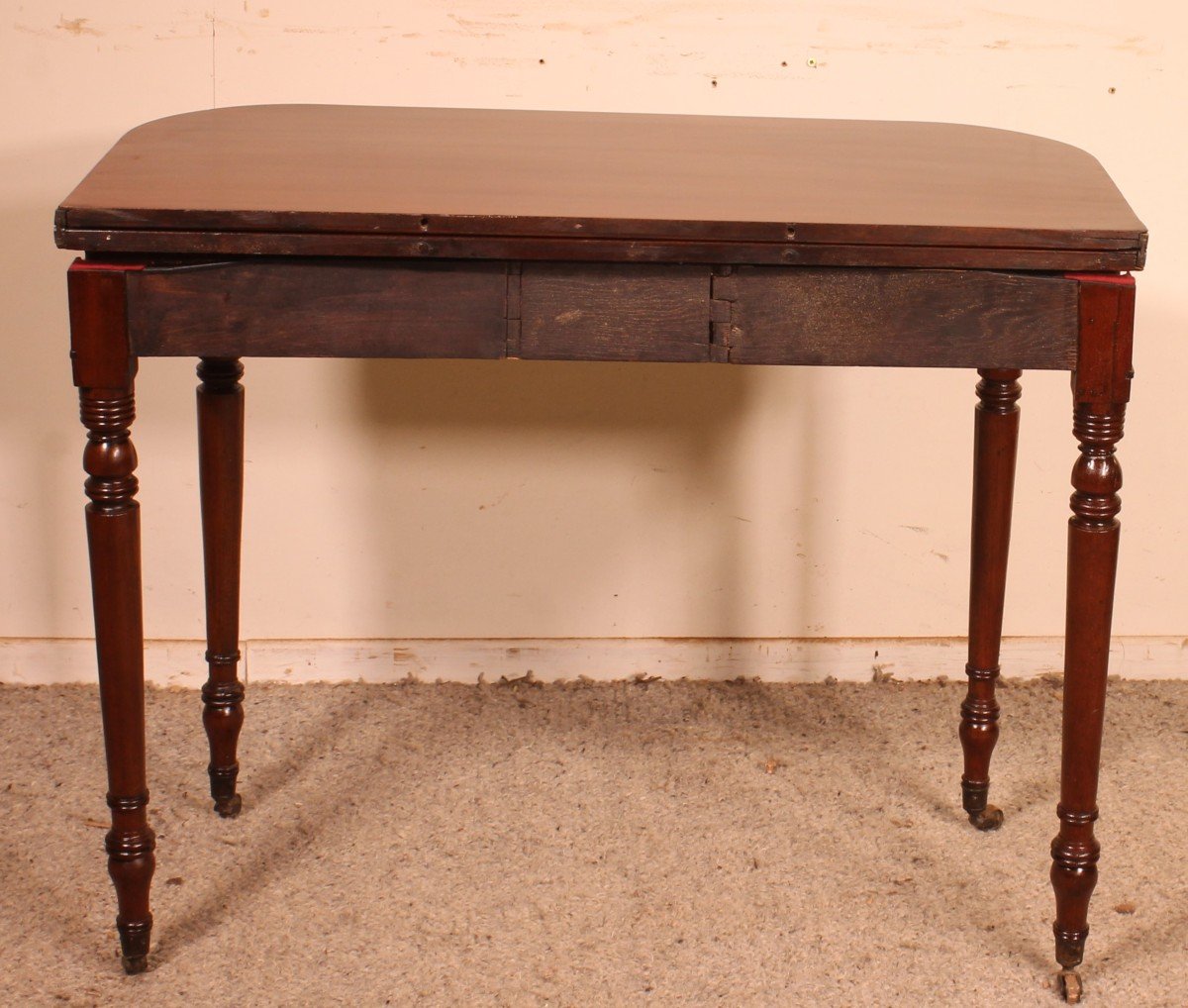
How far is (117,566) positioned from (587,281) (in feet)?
1.68

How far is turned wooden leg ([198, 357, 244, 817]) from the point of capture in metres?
1.71

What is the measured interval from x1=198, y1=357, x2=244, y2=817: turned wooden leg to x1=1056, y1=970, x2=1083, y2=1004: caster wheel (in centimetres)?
97

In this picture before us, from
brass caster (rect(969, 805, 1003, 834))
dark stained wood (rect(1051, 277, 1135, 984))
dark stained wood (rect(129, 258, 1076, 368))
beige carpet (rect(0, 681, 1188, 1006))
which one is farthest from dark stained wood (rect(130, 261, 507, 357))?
brass caster (rect(969, 805, 1003, 834))

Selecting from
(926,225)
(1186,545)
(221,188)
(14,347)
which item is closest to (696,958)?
(926,225)

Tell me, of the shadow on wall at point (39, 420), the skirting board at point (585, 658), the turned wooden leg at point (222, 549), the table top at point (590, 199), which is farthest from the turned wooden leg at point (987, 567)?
the shadow on wall at point (39, 420)

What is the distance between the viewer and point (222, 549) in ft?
5.80

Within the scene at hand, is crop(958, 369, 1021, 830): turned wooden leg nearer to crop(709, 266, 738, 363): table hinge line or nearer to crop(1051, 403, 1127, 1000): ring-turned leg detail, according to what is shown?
crop(1051, 403, 1127, 1000): ring-turned leg detail

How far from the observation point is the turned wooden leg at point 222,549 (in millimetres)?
1713

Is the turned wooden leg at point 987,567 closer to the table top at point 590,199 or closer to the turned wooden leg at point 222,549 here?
the table top at point 590,199

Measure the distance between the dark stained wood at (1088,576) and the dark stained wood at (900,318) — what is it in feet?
0.10

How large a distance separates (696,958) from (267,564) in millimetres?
950

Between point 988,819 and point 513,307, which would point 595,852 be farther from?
point 513,307

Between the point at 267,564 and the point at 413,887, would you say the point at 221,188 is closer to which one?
the point at 413,887

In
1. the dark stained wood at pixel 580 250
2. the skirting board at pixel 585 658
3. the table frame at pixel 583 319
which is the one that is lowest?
the skirting board at pixel 585 658
